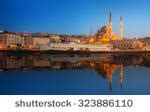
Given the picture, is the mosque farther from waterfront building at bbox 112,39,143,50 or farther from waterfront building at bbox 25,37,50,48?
waterfront building at bbox 25,37,50,48

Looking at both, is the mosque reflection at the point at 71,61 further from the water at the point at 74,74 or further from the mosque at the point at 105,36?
the mosque at the point at 105,36

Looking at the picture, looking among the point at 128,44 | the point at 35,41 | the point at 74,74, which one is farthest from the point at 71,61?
the point at 128,44

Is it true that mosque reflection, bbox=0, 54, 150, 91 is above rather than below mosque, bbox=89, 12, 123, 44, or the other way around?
below

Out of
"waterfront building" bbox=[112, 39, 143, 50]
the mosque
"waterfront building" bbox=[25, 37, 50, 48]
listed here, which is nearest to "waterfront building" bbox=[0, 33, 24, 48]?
"waterfront building" bbox=[25, 37, 50, 48]

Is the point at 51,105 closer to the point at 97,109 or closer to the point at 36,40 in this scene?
the point at 97,109

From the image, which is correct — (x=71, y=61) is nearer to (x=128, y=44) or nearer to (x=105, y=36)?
(x=105, y=36)

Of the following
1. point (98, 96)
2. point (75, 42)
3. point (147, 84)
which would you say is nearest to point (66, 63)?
point (75, 42)

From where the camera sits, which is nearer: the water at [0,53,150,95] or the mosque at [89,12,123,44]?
the water at [0,53,150,95]
